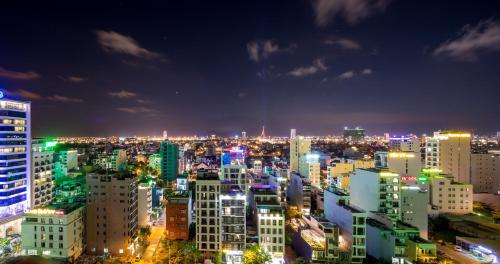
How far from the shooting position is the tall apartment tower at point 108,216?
2955 cm

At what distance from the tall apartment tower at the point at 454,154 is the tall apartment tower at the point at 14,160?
5949 cm

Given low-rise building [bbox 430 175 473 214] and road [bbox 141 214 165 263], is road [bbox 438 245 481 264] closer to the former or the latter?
low-rise building [bbox 430 175 473 214]

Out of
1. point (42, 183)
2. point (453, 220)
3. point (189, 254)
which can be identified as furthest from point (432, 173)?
point (42, 183)

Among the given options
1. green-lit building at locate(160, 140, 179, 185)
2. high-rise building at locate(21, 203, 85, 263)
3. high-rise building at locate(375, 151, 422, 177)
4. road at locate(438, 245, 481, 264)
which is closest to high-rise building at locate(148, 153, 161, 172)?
green-lit building at locate(160, 140, 179, 185)

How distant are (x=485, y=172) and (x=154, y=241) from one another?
2210 inches

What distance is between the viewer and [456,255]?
3002 centimetres

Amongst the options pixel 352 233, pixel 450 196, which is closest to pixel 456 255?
A: pixel 352 233

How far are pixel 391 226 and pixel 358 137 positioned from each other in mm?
153642

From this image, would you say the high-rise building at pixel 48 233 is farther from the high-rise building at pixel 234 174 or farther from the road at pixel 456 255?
the road at pixel 456 255

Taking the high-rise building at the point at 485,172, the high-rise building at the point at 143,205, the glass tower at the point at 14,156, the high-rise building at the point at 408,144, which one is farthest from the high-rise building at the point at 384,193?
the glass tower at the point at 14,156

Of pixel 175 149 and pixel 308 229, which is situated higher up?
pixel 175 149

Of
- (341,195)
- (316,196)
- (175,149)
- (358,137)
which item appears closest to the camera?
(341,195)

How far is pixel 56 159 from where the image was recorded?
53.5 meters

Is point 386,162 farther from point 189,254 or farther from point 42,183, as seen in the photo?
point 42,183
